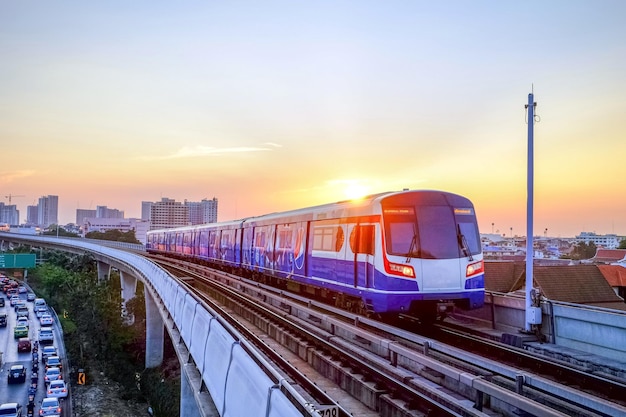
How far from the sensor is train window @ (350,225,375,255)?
12671 millimetres

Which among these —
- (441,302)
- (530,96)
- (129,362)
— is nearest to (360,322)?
(441,302)

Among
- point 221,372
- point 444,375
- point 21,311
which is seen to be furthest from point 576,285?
point 21,311

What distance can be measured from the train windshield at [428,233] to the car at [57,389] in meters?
27.8

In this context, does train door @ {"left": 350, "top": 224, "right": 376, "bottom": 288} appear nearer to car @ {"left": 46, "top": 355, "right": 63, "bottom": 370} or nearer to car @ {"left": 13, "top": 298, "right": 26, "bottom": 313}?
car @ {"left": 46, "top": 355, "right": 63, "bottom": 370}

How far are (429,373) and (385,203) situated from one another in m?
4.56

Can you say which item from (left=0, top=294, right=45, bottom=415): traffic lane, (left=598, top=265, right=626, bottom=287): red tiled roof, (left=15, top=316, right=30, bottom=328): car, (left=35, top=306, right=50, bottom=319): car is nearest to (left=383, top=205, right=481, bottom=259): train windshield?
(left=598, top=265, right=626, bottom=287): red tiled roof

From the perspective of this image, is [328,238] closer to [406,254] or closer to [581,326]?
[406,254]

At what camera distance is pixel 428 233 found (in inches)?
482

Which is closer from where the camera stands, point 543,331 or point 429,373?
point 429,373

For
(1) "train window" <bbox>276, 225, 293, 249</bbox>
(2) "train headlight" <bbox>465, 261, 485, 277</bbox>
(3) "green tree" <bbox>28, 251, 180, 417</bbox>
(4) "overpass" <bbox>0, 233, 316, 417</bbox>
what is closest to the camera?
(4) "overpass" <bbox>0, 233, 316, 417</bbox>

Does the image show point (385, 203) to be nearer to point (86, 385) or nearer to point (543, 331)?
point (543, 331)

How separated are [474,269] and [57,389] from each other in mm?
28913

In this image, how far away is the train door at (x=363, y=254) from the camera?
12.6 metres

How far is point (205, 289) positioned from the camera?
84.9ft
